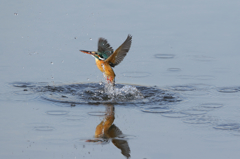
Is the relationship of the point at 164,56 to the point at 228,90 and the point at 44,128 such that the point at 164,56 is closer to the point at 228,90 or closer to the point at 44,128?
the point at 228,90

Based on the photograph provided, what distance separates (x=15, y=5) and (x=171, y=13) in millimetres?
3775

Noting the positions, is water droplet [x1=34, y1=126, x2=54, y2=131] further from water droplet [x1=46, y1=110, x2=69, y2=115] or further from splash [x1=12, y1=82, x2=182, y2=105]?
splash [x1=12, y1=82, x2=182, y2=105]

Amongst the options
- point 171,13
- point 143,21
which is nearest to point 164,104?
point 143,21

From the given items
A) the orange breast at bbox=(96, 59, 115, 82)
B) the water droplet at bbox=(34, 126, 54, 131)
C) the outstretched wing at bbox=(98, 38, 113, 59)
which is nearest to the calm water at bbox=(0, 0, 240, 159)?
the water droplet at bbox=(34, 126, 54, 131)

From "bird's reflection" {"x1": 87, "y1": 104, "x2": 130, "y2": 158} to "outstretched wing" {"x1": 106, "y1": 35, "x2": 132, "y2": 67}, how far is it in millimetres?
1360

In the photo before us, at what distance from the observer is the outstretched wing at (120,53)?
7.11m

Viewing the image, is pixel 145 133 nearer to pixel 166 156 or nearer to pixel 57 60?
pixel 166 156

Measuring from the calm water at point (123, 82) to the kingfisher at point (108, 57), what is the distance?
0.25 meters

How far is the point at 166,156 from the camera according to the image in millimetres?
4840

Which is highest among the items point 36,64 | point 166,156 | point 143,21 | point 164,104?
point 143,21

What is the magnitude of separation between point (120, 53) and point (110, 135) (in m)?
2.14

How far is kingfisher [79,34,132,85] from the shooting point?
7306mm

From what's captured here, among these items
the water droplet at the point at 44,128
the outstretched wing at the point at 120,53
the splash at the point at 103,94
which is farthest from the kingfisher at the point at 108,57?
the water droplet at the point at 44,128

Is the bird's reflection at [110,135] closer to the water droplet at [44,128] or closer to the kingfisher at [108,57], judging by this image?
the water droplet at [44,128]
